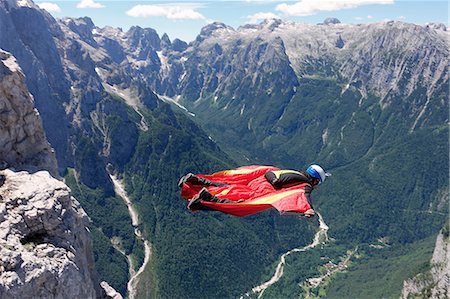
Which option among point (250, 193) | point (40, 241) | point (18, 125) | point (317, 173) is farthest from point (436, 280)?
point (40, 241)

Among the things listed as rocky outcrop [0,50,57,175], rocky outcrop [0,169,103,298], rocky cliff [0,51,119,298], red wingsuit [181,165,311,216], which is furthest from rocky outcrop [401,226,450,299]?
rocky outcrop [0,50,57,175]

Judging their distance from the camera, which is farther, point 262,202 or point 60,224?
point 60,224

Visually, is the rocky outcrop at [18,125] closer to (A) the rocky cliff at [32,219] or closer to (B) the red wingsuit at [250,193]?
(A) the rocky cliff at [32,219]

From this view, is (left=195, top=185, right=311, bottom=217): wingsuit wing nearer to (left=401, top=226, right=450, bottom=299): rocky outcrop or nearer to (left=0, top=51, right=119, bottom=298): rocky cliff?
(left=0, top=51, right=119, bottom=298): rocky cliff

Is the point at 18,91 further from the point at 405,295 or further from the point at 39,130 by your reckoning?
the point at 405,295

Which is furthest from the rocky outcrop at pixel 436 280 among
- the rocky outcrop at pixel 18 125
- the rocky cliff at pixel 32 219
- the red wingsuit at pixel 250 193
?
the rocky outcrop at pixel 18 125

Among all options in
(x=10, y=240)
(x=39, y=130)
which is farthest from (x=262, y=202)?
(x=39, y=130)

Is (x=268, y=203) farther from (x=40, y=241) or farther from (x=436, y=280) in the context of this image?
(x=436, y=280)
